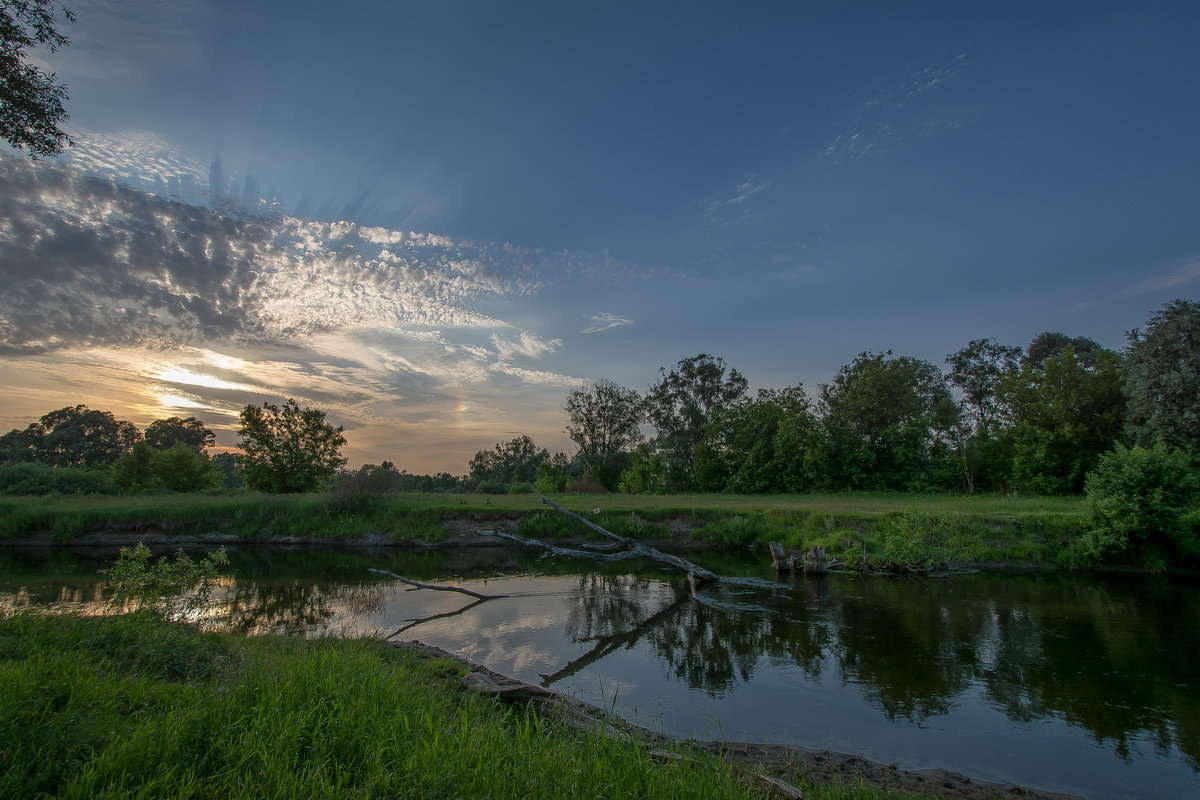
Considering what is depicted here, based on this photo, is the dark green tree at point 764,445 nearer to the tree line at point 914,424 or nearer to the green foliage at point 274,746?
the tree line at point 914,424

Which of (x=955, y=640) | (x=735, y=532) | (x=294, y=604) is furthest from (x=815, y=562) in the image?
(x=294, y=604)

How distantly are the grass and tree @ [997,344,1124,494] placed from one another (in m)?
40.2

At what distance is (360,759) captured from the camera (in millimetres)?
4367

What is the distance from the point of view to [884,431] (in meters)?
44.6

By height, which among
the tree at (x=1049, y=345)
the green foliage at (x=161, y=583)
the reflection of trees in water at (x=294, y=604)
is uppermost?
the tree at (x=1049, y=345)

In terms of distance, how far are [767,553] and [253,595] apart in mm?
20620

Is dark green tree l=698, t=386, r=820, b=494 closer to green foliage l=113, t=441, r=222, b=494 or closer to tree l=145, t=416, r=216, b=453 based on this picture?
green foliage l=113, t=441, r=222, b=494

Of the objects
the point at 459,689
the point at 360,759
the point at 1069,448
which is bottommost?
the point at 459,689

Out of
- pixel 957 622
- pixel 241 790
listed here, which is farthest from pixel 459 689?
pixel 957 622

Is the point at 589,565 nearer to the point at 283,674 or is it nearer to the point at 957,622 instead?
the point at 957,622

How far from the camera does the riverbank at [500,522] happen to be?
22438 millimetres

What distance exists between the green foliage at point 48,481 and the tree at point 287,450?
9941 mm

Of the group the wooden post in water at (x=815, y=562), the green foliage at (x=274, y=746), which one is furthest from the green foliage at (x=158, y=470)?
the green foliage at (x=274, y=746)

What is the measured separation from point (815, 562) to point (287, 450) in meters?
44.4
